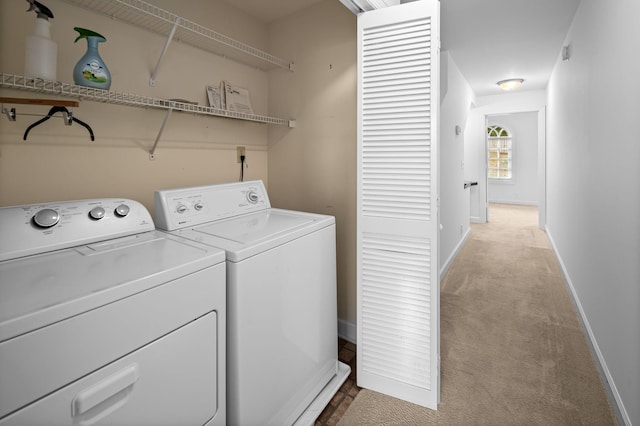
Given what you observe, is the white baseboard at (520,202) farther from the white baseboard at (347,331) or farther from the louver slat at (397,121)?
the louver slat at (397,121)

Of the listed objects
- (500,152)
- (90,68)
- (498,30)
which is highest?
(498,30)

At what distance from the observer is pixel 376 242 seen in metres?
1.72

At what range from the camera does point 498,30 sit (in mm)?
2906

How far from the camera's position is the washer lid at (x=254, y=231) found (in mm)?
1245

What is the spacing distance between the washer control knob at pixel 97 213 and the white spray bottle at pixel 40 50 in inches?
20.9

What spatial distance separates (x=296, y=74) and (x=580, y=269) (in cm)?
272

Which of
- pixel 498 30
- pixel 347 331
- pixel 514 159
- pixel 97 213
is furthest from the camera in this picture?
pixel 514 159

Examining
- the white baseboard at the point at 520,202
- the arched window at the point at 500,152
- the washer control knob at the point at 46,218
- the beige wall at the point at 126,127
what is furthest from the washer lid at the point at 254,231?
the white baseboard at the point at 520,202

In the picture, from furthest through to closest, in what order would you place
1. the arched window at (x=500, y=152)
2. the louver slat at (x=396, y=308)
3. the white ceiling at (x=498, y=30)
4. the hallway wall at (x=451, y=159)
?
the arched window at (x=500, y=152)
the hallway wall at (x=451, y=159)
the white ceiling at (x=498, y=30)
the louver slat at (x=396, y=308)

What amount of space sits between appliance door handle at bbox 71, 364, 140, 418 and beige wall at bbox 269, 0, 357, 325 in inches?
60.7

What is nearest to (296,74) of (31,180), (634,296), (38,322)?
(31,180)

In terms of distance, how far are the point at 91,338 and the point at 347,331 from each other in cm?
173

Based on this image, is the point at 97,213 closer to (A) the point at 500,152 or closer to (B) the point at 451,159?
(B) the point at 451,159

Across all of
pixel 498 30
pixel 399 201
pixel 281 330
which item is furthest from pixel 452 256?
pixel 281 330
